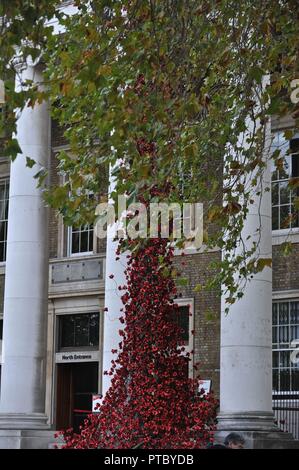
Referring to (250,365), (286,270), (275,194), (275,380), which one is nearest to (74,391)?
(275,380)

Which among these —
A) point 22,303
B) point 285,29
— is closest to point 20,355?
point 22,303

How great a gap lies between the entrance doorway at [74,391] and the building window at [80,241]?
9.74ft

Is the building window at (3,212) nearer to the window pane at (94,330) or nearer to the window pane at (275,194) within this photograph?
the window pane at (94,330)

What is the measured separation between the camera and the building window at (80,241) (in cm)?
3019

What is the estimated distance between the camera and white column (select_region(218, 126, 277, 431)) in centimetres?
1839

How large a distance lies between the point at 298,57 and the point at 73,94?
8.33 ft

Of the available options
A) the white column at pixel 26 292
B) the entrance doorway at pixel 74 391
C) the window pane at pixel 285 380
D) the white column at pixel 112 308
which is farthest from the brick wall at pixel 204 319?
the white column at pixel 112 308

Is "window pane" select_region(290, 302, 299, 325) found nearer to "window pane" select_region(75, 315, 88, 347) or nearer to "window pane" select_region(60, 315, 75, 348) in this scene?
"window pane" select_region(75, 315, 88, 347)

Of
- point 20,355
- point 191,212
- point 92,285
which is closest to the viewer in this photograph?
point 191,212

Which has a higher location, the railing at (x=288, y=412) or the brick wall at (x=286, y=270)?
the brick wall at (x=286, y=270)

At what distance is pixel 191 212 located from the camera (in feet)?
49.1

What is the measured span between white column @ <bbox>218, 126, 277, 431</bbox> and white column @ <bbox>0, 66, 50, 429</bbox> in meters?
4.79

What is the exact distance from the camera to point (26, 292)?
2264 cm
